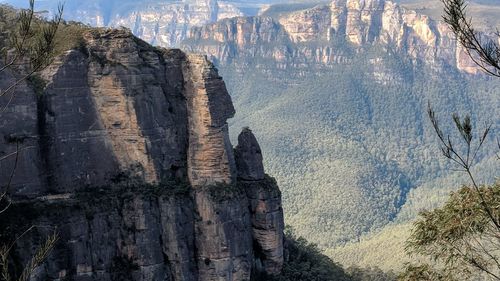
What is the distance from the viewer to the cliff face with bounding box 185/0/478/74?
114375 mm

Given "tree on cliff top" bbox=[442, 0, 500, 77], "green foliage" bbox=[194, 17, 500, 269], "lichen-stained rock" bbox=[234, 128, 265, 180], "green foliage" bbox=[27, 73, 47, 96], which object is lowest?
"green foliage" bbox=[194, 17, 500, 269]

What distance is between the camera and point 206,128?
26594mm

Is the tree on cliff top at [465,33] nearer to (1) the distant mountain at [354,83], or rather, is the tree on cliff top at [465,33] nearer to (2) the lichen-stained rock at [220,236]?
(2) the lichen-stained rock at [220,236]

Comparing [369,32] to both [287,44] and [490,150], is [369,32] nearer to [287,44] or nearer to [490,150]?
[287,44]

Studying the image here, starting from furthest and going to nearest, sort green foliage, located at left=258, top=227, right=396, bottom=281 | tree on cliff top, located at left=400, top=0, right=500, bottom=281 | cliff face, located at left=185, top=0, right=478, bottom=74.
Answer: cliff face, located at left=185, top=0, right=478, bottom=74, green foliage, located at left=258, top=227, right=396, bottom=281, tree on cliff top, located at left=400, top=0, right=500, bottom=281

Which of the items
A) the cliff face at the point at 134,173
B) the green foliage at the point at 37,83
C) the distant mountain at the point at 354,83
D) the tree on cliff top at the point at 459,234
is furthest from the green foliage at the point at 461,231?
the distant mountain at the point at 354,83

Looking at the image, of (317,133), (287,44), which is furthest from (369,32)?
(317,133)

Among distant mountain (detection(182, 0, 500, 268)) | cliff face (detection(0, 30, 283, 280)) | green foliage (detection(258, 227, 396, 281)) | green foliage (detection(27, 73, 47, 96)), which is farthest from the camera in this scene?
distant mountain (detection(182, 0, 500, 268))

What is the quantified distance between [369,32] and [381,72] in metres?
7.75

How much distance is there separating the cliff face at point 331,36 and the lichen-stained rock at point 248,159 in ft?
292

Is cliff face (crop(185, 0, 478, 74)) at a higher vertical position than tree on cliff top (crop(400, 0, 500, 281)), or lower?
higher

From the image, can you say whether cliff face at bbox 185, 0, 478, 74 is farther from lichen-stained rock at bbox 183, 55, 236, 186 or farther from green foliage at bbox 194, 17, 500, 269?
lichen-stained rock at bbox 183, 55, 236, 186

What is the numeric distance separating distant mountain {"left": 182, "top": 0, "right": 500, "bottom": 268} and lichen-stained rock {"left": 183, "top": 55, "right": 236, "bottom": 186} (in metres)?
65.8

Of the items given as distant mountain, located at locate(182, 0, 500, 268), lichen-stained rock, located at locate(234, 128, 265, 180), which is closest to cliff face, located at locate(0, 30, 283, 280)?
lichen-stained rock, located at locate(234, 128, 265, 180)
